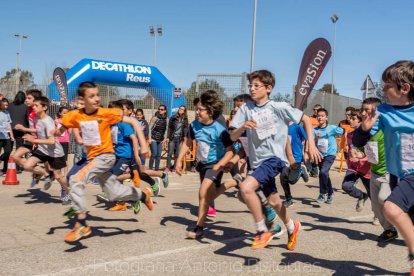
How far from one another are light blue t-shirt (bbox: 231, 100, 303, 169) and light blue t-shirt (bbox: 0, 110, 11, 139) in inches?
316

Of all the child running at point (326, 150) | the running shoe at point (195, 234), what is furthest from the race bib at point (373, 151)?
the child running at point (326, 150)

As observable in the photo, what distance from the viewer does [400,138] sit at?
3.82 meters

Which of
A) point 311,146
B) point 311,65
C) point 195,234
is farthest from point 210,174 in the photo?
point 311,65

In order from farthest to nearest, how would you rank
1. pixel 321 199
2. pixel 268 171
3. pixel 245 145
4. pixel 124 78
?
1. pixel 124 78
2. pixel 321 199
3. pixel 245 145
4. pixel 268 171

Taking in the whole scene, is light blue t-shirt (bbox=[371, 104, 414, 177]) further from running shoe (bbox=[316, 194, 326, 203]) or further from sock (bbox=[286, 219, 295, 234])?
running shoe (bbox=[316, 194, 326, 203])

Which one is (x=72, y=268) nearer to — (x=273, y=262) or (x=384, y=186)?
(x=273, y=262)

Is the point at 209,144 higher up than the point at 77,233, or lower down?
higher up

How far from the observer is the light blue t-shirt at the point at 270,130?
480 centimetres

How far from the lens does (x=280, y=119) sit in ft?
15.9

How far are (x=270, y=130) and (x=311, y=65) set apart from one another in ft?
28.7

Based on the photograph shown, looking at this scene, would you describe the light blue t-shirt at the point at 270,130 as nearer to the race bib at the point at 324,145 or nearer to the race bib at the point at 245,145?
the race bib at the point at 245,145

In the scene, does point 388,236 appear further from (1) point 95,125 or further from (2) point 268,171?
(1) point 95,125

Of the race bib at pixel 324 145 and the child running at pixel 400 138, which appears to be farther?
the race bib at pixel 324 145

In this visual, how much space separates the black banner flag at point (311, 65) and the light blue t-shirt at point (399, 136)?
9145mm
